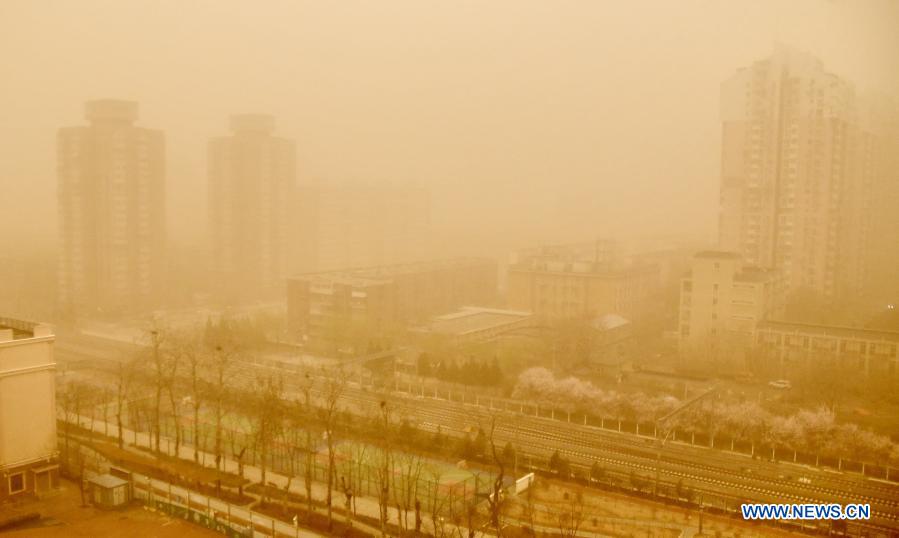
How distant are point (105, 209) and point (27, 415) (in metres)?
13.3

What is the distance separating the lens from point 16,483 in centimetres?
604

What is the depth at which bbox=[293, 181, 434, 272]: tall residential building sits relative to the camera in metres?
23.0

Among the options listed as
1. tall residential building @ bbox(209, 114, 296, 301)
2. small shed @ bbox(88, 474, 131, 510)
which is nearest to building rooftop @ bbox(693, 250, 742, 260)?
small shed @ bbox(88, 474, 131, 510)

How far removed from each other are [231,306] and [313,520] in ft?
45.4

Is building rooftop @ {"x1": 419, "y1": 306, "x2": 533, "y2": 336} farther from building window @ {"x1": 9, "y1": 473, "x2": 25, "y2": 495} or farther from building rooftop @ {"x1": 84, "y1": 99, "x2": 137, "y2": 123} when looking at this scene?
building rooftop @ {"x1": 84, "y1": 99, "x2": 137, "y2": 123}

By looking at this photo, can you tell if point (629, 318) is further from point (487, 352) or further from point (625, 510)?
point (625, 510)

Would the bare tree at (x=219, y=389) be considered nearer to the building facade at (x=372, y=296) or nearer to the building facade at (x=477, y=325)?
the building facade at (x=372, y=296)

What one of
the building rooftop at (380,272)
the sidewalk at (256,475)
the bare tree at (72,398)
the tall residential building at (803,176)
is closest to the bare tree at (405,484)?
the sidewalk at (256,475)

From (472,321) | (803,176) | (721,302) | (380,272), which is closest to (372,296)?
(472,321)

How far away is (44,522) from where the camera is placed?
561 centimetres

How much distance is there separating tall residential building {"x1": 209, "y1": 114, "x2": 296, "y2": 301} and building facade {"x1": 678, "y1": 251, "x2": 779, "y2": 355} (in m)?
12.3

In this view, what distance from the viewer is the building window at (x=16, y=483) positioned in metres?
6.00

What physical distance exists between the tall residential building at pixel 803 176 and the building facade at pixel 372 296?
694 centimetres

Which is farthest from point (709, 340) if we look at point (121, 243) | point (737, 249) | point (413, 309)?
point (121, 243)
